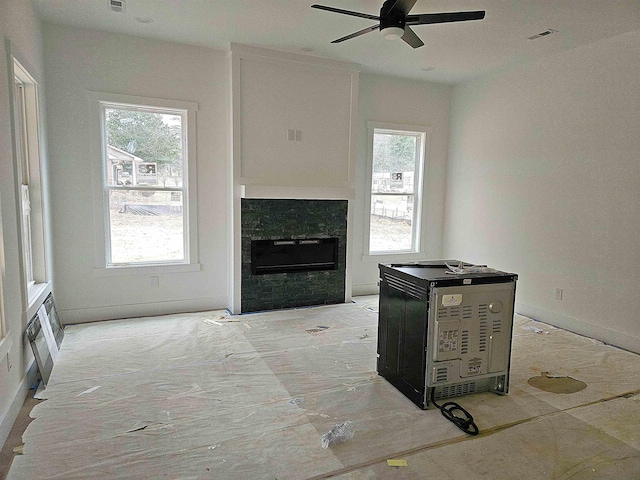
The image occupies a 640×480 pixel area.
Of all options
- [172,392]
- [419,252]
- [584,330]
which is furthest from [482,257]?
[172,392]

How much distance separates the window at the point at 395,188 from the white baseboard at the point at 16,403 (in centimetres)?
411

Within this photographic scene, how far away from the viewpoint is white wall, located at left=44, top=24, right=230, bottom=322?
4.32 m

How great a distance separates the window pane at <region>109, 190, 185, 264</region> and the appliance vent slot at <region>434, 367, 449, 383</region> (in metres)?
3.30

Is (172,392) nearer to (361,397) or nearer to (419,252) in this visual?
(361,397)

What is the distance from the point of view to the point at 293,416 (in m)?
2.80

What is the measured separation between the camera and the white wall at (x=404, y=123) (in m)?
5.81

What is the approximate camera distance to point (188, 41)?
4.61 meters

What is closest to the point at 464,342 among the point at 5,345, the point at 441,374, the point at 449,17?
the point at 441,374

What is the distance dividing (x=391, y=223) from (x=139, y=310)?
11.6 feet

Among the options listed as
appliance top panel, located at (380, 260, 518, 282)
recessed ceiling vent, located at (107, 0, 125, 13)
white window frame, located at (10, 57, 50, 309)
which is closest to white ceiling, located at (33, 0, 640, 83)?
recessed ceiling vent, located at (107, 0, 125, 13)

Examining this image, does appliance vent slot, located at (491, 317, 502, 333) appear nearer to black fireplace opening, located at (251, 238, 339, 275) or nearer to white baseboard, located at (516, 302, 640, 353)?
white baseboard, located at (516, 302, 640, 353)

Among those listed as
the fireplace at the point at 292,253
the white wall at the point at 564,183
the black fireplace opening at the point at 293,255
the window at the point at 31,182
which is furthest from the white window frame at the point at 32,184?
the white wall at the point at 564,183

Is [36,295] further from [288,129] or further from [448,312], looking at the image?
[448,312]

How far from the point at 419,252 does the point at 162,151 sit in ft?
12.4
